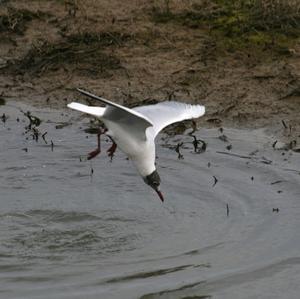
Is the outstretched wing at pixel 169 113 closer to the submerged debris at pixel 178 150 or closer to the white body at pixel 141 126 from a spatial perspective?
the white body at pixel 141 126

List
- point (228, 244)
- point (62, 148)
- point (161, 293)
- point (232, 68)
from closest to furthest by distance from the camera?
point (161, 293), point (228, 244), point (62, 148), point (232, 68)

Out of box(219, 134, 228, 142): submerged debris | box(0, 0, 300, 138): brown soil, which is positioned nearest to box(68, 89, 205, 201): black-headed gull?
box(219, 134, 228, 142): submerged debris

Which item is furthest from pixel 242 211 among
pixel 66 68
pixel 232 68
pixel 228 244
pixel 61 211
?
pixel 66 68

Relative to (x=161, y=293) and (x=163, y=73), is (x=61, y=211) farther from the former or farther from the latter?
(x=163, y=73)

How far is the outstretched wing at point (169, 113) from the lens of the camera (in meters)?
7.92

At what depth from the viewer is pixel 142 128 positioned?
7.55m

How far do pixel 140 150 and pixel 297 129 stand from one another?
2287 mm

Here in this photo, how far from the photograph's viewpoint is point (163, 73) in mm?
10727

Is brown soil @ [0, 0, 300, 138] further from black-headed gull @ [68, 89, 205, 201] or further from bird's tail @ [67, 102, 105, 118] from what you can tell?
bird's tail @ [67, 102, 105, 118]

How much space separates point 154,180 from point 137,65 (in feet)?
10.5

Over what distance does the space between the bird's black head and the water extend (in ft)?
0.47

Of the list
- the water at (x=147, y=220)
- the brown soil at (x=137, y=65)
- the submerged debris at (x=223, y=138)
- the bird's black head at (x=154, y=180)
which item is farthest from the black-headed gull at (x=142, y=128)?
the brown soil at (x=137, y=65)

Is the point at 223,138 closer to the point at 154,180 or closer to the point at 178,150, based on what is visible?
the point at 178,150

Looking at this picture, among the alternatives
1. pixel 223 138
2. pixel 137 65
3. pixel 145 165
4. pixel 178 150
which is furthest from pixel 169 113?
pixel 137 65
